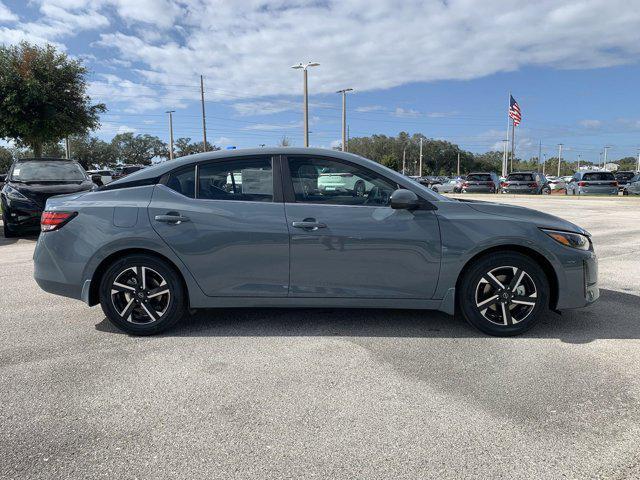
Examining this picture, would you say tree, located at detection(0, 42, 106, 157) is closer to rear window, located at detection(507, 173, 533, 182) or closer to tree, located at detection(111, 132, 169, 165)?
rear window, located at detection(507, 173, 533, 182)

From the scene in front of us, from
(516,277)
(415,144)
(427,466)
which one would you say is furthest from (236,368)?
(415,144)

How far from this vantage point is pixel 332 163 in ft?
13.7

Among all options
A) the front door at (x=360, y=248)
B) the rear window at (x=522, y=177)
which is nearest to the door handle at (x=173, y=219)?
the front door at (x=360, y=248)

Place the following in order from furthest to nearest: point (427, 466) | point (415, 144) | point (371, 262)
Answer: point (415, 144) → point (371, 262) → point (427, 466)

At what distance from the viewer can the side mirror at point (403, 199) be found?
3893 millimetres

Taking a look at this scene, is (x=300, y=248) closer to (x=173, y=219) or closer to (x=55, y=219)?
(x=173, y=219)

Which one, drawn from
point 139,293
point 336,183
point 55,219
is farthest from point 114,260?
point 336,183

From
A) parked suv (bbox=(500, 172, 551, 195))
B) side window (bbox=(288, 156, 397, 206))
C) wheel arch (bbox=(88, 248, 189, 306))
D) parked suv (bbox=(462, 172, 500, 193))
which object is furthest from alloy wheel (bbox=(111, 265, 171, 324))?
parked suv (bbox=(462, 172, 500, 193))

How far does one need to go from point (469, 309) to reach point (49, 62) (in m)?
18.9

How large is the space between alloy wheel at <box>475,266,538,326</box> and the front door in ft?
1.41

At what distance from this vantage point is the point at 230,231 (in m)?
3.98

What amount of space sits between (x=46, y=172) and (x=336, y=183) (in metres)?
9.06

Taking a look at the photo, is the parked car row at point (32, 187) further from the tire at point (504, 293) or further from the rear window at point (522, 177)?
the rear window at point (522, 177)

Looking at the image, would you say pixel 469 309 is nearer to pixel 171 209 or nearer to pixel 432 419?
pixel 432 419
